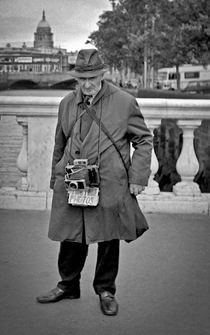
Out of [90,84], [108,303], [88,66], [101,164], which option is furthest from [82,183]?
[108,303]

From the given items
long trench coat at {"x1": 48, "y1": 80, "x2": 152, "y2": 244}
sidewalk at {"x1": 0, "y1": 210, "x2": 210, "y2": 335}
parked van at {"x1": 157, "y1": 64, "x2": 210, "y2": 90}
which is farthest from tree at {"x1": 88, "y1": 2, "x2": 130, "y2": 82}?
long trench coat at {"x1": 48, "y1": 80, "x2": 152, "y2": 244}

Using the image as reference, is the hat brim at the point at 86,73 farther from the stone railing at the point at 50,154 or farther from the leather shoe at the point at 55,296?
the stone railing at the point at 50,154

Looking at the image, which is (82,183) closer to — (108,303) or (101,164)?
(101,164)

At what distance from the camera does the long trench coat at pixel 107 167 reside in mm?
4129

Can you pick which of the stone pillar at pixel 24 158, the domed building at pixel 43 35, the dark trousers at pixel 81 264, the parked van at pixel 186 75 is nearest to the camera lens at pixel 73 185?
the dark trousers at pixel 81 264

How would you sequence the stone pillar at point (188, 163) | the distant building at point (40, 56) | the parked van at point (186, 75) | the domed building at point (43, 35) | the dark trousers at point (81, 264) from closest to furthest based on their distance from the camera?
the dark trousers at point (81, 264), the stone pillar at point (188, 163), the distant building at point (40, 56), the parked van at point (186, 75), the domed building at point (43, 35)

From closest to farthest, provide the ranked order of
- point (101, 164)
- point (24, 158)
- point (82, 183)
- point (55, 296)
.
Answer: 1. point (82, 183)
2. point (101, 164)
3. point (55, 296)
4. point (24, 158)

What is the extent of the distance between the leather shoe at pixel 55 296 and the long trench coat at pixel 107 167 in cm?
42

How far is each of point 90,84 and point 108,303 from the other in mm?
1401

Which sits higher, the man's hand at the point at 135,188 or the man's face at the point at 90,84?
the man's face at the point at 90,84

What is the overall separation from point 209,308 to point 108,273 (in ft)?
2.26

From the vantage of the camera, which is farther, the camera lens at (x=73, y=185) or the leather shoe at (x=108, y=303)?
the leather shoe at (x=108, y=303)

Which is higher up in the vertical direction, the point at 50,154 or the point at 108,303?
the point at 50,154

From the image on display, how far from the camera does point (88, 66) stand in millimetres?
4027
